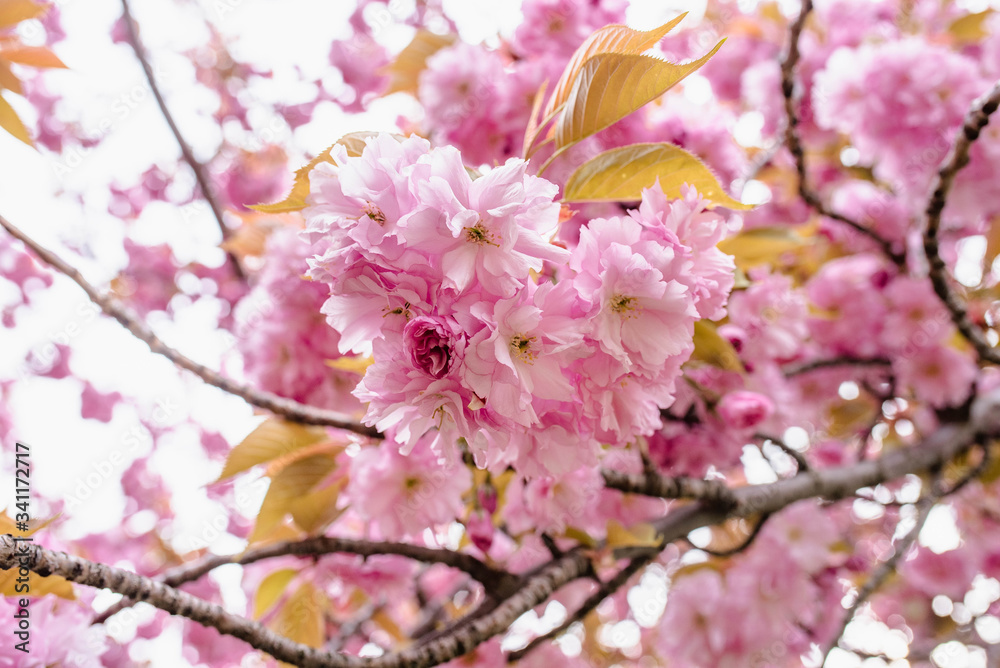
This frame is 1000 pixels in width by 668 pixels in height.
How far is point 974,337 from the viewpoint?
158 centimetres

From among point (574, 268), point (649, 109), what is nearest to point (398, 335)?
point (574, 268)

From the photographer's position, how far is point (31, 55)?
117cm

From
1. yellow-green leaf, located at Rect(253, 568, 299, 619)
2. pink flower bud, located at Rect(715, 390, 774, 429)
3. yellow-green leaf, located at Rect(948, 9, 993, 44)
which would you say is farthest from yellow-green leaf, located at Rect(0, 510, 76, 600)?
yellow-green leaf, located at Rect(948, 9, 993, 44)

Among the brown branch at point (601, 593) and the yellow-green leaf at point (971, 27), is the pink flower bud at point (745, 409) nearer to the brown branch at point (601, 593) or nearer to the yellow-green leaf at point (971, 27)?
the brown branch at point (601, 593)

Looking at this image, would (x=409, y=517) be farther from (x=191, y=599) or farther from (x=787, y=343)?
(x=787, y=343)

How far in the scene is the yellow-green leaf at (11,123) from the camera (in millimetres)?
1063

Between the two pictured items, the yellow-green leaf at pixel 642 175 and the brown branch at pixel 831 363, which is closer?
the yellow-green leaf at pixel 642 175

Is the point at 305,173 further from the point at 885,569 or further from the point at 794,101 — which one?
the point at 885,569

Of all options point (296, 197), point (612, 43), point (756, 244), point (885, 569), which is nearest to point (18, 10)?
point (296, 197)

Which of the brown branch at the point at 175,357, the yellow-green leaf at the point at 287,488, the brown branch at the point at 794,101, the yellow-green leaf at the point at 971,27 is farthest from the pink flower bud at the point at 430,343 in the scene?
the yellow-green leaf at the point at 971,27

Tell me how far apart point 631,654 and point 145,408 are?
4.32 metres

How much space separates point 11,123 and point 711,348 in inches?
50.0

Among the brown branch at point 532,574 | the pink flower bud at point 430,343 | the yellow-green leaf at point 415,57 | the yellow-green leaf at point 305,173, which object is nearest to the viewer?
the pink flower bud at point 430,343

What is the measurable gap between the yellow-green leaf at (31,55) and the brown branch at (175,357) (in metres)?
0.48
